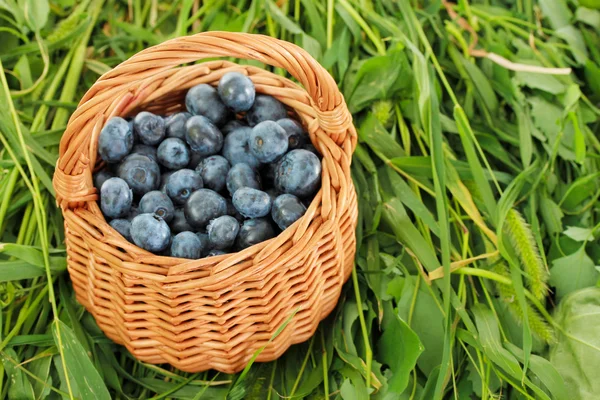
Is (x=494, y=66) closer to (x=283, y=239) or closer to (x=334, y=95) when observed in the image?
(x=334, y=95)

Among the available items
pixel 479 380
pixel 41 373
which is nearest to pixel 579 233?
pixel 479 380

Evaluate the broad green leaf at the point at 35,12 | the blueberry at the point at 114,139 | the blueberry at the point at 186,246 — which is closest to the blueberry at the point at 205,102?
the blueberry at the point at 114,139

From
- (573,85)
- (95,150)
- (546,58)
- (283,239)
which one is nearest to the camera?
(283,239)

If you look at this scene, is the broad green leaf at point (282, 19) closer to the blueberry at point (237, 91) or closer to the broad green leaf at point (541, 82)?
the blueberry at point (237, 91)

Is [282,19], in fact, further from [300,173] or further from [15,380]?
[15,380]

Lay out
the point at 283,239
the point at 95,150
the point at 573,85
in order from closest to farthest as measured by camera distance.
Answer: the point at 283,239, the point at 95,150, the point at 573,85

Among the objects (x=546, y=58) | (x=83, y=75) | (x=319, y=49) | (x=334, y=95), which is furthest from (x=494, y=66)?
(x=83, y=75)
